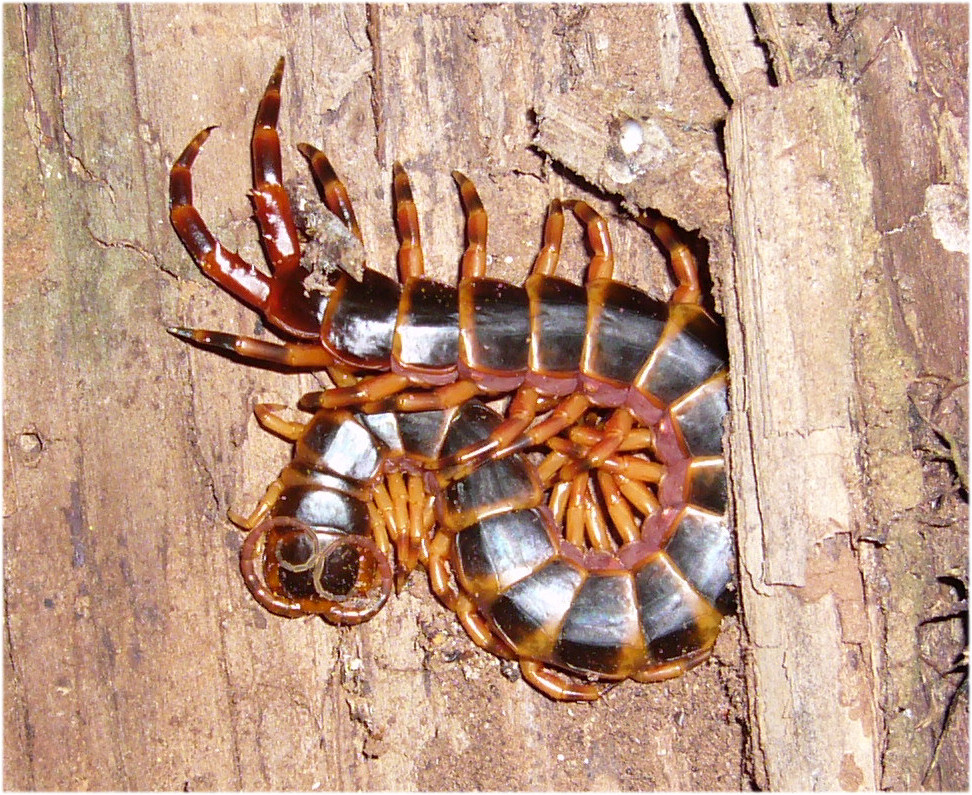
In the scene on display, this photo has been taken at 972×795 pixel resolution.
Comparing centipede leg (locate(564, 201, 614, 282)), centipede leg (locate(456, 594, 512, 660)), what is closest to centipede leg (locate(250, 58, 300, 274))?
centipede leg (locate(564, 201, 614, 282))

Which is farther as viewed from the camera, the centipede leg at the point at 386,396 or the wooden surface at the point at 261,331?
the centipede leg at the point at 386,396

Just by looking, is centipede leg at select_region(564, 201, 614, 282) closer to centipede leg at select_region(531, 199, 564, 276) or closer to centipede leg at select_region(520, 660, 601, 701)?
centipede leg at select_region(531, 199, 564, 276)

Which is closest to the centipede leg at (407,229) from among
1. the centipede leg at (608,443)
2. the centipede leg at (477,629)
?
the centipede leg at (608,443)

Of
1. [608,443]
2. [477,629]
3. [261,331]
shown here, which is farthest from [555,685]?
[261,331]

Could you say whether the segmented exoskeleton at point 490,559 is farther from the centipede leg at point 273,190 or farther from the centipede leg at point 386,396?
the centipede leg at point 273,190

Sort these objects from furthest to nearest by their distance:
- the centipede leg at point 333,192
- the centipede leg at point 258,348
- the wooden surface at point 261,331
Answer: the centipede leg at point 333,192 → the centipede leg at point 258,348 → the wooden surface at point 261,331

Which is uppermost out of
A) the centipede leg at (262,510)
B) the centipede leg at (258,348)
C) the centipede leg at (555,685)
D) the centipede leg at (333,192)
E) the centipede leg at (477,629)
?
the centipede leg at (333,192)

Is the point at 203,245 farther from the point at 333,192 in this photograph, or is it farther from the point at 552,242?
the point at 552,242
